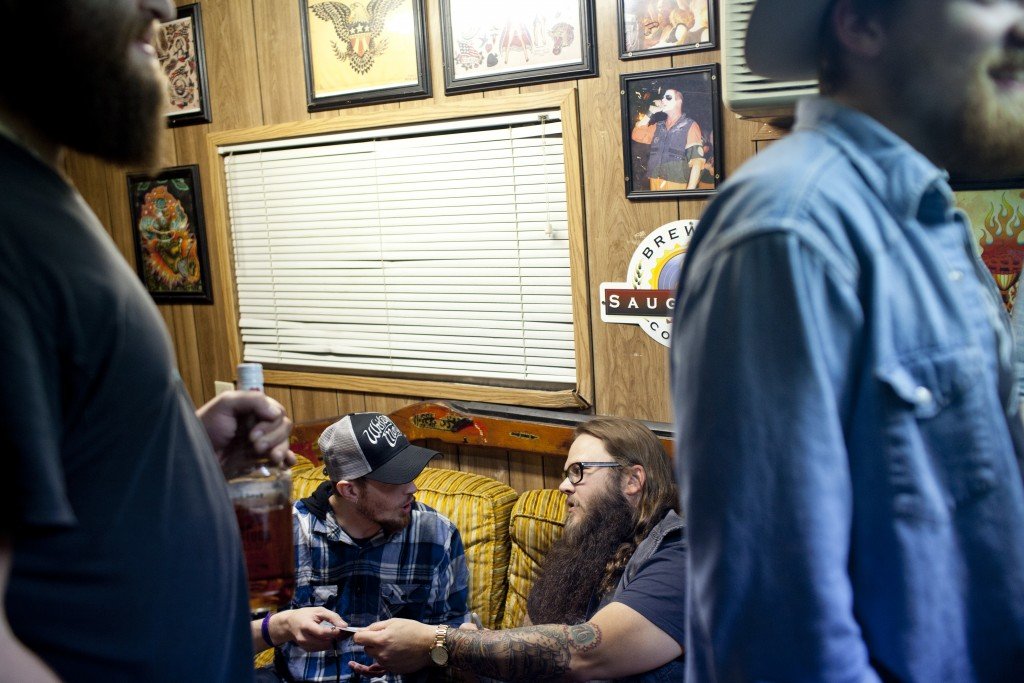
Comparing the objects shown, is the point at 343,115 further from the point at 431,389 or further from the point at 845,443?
the point at 845,443

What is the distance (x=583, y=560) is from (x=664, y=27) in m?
1.62

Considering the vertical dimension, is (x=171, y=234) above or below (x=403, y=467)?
above

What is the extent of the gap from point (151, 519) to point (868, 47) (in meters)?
0.84

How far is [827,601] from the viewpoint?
0.78m

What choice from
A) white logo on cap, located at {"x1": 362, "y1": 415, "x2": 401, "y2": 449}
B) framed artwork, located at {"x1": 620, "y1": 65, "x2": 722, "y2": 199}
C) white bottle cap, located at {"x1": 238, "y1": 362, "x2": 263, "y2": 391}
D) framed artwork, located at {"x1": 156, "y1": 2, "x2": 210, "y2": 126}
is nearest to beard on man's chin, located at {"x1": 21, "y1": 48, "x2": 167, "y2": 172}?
white bottle cap, located at {"x1": 238, "y1": 362, "x2": 263, "y2": 391}

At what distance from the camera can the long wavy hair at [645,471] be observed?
246 cm

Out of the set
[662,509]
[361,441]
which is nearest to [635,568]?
[662,509]

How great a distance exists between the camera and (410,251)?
3510mm

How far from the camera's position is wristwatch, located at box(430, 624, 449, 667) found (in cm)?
231

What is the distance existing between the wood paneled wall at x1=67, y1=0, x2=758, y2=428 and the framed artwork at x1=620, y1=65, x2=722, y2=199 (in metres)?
0.04

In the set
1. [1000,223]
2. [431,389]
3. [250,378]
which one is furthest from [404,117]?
[250,378]

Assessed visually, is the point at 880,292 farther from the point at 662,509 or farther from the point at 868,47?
the point at 662,509

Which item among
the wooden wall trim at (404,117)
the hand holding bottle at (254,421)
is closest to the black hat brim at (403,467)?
the wooden wall trim at (404,117)

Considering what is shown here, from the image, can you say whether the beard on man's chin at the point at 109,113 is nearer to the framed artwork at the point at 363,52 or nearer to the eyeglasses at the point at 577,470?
the eyeglasses at the point at 577,470
